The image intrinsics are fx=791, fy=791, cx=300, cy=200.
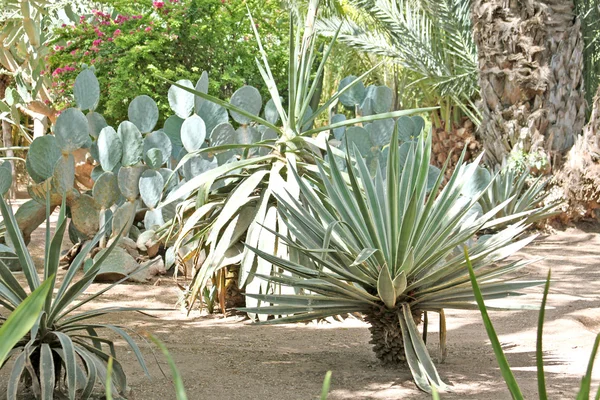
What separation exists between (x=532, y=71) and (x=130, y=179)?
189 inches

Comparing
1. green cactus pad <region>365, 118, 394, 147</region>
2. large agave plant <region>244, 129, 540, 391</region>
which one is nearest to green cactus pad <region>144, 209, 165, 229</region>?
green cactus pad <region>365, 118, 394, 147</region>

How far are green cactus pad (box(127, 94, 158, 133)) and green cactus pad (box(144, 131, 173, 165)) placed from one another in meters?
0.19

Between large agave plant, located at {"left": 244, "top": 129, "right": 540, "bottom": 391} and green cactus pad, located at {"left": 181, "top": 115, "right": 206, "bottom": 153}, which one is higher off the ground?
green cactus pad, located at {"left": 181, "top": 115, "right": 206, "bottom": 153}

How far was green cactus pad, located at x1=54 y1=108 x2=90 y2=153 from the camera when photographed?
18.7 feet

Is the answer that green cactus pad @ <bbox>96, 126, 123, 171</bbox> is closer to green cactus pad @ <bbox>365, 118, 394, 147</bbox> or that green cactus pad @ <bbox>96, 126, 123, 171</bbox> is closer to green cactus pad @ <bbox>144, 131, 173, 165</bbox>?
green cactus pad @ <bbox>144, 131, 173, 165</bbox>

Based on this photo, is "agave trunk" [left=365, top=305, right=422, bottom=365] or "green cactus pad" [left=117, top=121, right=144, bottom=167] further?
"green cactus pad" [left=117, top=121, right=144, bottom=167]

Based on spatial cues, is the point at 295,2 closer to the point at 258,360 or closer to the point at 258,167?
the point at 258,167

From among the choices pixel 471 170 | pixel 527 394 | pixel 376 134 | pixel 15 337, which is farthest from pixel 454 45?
pixel 15 337

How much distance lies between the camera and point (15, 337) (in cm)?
98

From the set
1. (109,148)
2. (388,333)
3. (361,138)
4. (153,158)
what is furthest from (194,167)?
(388,333)

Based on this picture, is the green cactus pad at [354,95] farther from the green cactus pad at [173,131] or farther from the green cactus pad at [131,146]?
the green cactus pad at [131,146]

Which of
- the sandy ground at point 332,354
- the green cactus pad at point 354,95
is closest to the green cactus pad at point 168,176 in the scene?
the sandy ground at point 332,354

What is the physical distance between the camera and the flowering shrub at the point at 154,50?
10.5 m

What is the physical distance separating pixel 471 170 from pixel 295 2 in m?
10.7
